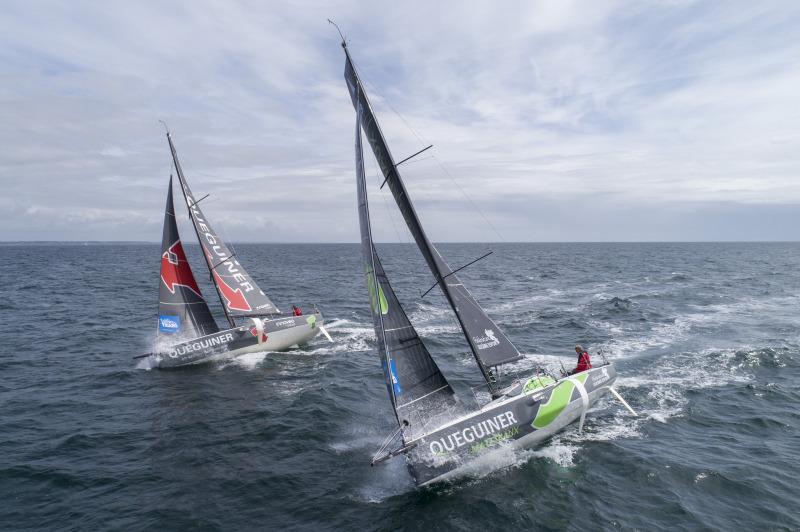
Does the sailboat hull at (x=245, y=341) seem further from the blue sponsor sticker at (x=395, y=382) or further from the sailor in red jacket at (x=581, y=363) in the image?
the sailor in red jacket at (x=581, y=363)

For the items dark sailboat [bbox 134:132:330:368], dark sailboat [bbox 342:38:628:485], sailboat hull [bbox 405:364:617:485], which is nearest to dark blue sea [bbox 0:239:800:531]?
sailboat hull [bbox 405:364:617:485]

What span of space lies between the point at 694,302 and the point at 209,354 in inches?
1134

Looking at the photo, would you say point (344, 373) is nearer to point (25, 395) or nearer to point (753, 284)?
point (25, 395)

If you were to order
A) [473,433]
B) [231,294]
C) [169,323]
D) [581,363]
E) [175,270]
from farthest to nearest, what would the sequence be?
[231,294] < [175,270] < [169,323] < [581,363] < [473,433]

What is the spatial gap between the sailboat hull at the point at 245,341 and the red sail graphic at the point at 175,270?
8.00 ft

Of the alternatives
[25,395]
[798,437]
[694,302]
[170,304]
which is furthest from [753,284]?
[25,395]

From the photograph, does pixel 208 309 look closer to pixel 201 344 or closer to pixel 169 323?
pixel 169 323

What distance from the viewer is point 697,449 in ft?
36.3

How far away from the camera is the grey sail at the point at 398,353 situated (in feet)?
34.1

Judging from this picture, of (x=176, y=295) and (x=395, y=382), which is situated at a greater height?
(x=176, y=295)

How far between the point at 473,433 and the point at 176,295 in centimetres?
1510

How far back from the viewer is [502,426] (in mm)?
10516

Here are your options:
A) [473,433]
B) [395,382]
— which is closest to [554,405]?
[473,433]

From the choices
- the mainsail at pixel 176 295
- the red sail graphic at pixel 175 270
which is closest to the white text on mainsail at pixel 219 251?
the mainsail at pixel 176 295
